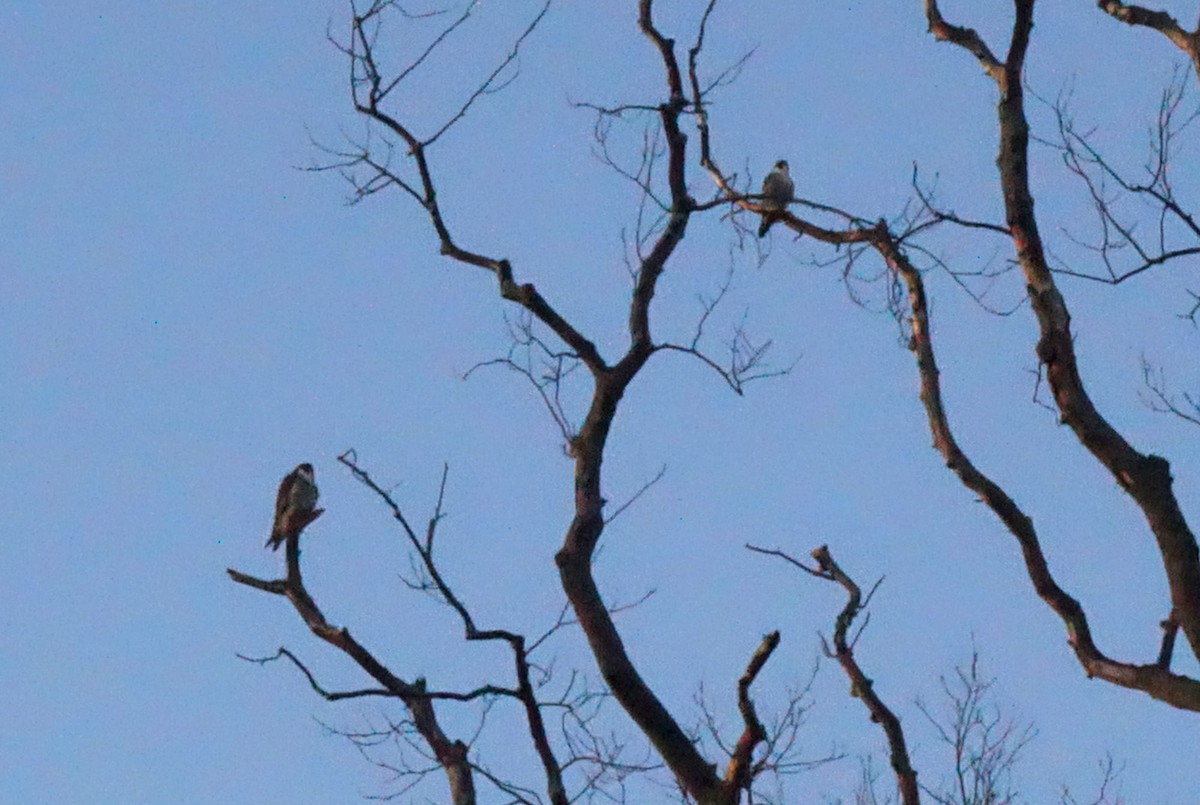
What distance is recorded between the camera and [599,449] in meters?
5.85

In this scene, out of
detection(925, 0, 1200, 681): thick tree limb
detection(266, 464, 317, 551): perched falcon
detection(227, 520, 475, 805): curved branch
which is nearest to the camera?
detection(925, 0, 1200, 681): thick tree limb

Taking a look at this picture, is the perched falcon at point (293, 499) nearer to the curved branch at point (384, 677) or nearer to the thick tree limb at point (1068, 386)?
the curved branch at point (384, 677)

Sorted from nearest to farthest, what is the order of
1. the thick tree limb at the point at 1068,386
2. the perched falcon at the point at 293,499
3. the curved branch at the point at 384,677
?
the thick tree limb at the point at 1068,386, the curved branch at the point at 384,677, the perched falcon at the point at 293,499

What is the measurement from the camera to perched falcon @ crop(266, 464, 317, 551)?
8.07 m

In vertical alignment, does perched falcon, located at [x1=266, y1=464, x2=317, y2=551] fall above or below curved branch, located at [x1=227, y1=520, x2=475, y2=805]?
above

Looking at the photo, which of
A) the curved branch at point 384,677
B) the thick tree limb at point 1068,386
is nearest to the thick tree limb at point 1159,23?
the thick tree limb at point 1068,386

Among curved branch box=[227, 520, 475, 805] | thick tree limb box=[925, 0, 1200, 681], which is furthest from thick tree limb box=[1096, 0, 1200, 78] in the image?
curved branch box=[227, 520, 475, 805]

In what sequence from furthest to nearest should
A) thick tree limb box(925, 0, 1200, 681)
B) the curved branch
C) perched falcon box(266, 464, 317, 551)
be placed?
1. perched falcon box(266, 464, 317, 551)
2. the curved branch
3. thick tree limb box(925, 0, 1200, 681)

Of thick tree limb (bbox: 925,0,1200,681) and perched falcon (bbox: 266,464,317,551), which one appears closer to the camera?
thick tree limb (bbox: 925,0,1200,681)

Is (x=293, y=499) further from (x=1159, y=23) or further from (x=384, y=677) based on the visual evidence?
(x=1159, y=23)

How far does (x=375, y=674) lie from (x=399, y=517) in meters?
0.71

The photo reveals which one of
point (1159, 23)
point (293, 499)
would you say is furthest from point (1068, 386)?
point (293, 499)

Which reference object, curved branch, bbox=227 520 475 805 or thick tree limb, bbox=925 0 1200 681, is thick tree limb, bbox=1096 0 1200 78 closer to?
thick tree limb, bbox=925 0 1200 681

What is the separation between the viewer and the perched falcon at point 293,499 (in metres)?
8.07
